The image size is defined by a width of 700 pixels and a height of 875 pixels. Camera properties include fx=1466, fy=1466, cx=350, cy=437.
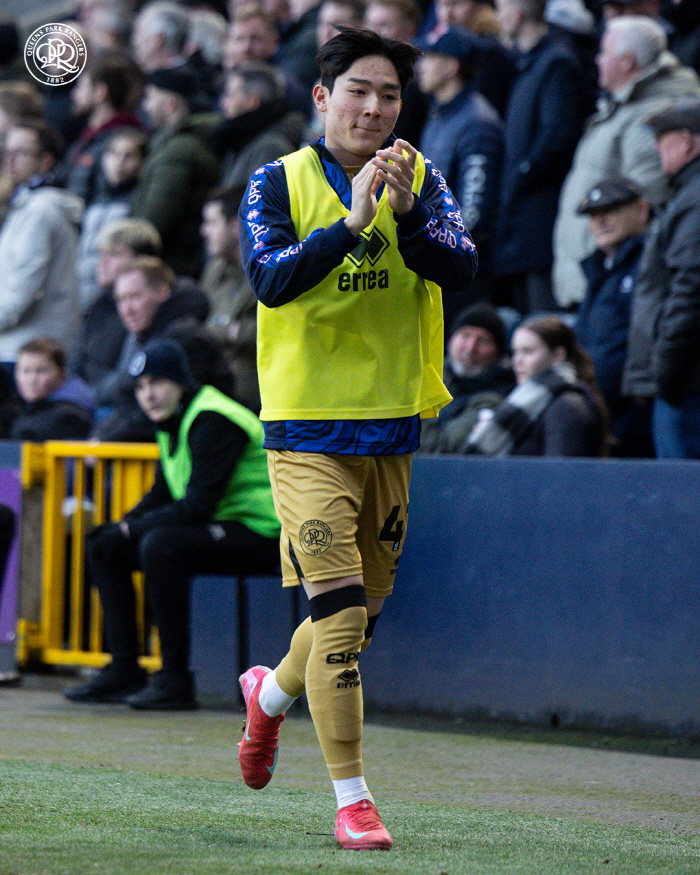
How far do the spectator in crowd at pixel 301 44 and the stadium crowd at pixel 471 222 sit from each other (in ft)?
0.12

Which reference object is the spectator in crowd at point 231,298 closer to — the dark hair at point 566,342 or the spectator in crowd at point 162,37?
the dark hair at point 566,342

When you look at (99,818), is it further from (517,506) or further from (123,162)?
(123,162)

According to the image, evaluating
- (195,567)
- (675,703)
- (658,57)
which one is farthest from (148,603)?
(658,57)

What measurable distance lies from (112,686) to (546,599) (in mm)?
2185

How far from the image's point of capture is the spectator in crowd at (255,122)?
9531 millimetres

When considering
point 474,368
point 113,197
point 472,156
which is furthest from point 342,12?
point 474,368

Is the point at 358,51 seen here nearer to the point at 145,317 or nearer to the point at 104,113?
the point at 145,317

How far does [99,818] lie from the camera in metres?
4.13

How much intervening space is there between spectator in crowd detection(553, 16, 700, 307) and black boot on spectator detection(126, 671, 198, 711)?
317cm

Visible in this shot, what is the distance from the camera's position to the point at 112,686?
7180mm

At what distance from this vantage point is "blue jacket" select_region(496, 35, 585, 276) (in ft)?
28.9

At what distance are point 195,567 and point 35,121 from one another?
470 centimetres

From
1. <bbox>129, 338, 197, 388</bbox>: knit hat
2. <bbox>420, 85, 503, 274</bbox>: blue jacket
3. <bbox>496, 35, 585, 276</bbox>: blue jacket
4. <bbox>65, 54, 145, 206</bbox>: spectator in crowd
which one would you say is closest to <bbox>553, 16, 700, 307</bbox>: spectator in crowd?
<bbox>496, 35, 585, 276</bbox>: blue jacket

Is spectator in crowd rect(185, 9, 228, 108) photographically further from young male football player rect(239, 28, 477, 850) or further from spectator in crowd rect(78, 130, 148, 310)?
young male football player rect(239, 28, 477, 850)
